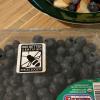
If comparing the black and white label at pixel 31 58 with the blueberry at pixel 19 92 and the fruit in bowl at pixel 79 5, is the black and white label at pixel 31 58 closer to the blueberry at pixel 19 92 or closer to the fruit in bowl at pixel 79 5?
the blueberry at pixel 19 92

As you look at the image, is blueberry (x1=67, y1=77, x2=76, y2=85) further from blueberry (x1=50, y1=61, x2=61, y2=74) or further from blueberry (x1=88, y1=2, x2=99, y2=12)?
blueberry (x1=88, y1=2, x2=99, y2=12)

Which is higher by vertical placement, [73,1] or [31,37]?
[73,1]

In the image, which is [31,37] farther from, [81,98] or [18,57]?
[81,98]

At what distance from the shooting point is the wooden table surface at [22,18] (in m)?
0.75

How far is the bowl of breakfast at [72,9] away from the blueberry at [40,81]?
177mm

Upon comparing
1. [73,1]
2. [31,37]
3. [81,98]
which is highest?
[73,1]

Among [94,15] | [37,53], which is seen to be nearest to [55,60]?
[37,53]

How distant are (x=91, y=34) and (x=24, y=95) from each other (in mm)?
222

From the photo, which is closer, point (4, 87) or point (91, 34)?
point (4, 87)

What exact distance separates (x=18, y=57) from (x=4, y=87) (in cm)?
7

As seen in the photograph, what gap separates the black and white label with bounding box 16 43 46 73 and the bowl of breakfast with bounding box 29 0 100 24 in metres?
0.10

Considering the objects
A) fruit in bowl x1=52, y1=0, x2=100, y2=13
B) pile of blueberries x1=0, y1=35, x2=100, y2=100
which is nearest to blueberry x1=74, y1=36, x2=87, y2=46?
pile of blueberries x1=0, y1=35, x2=100, y2=100

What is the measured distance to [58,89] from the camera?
0.56 m

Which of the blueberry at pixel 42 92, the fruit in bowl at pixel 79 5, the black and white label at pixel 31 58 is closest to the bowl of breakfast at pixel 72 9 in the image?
the fruit in bowl at pixel 79 5
